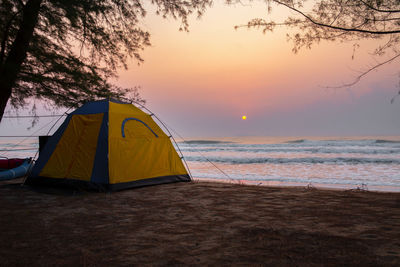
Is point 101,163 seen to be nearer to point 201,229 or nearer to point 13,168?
point 201,229

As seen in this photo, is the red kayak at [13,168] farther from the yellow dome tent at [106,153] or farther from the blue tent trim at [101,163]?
the blue tent trim at [101,163]

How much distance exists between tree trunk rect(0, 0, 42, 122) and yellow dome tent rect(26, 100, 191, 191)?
1470 mm

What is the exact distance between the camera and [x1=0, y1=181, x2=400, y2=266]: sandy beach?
2.65 meters

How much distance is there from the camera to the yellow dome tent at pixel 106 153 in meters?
6.25

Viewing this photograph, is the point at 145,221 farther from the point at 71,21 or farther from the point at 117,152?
the point at 71,21

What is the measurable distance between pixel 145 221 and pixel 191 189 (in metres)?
2.57

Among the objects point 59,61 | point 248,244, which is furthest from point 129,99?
point 248,244

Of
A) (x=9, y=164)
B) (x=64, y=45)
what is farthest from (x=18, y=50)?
(x=9, y=164)

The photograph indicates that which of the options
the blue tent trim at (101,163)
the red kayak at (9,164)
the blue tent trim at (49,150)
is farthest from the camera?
the red kayak at (9,164)

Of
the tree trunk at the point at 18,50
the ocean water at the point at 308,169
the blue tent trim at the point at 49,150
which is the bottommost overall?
the ocean water at the point at 308,169

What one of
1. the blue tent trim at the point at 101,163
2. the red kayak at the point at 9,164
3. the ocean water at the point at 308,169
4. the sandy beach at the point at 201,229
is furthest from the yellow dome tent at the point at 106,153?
the ocean water at the point at 308,169

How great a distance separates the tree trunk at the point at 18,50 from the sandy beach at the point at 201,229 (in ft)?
7.12

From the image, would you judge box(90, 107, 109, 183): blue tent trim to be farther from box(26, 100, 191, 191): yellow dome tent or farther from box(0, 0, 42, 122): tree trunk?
box(0, 0, 42, 122): tree trunk

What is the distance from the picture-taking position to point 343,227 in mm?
3469
